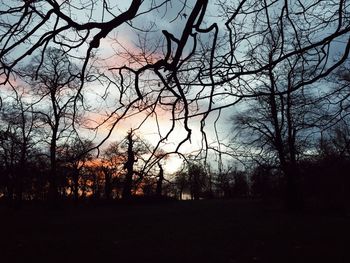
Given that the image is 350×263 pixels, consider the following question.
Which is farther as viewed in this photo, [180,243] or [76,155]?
[180,243]

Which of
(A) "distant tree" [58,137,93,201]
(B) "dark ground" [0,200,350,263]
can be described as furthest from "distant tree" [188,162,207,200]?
(B) "dark ground" [0,200,350,263]

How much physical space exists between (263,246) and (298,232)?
3.79 metres

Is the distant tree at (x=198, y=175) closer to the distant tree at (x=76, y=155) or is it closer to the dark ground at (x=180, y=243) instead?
the distant tree at (x=76, y=155)

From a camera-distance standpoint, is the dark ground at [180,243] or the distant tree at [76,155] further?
the dark ground at [180,243]

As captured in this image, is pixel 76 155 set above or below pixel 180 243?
above

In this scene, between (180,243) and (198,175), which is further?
(180,243)

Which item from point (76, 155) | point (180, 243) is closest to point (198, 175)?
point (76, 155)

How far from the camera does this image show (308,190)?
27.9m

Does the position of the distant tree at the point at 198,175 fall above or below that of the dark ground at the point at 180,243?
above

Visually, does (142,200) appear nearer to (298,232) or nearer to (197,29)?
(298,232)

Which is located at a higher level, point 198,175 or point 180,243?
point 198,175

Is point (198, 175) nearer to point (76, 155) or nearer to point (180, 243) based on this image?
point (76, 155)

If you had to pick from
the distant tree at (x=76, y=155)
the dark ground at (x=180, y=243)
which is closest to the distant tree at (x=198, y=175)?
the distant tree at (x=76, y=155)

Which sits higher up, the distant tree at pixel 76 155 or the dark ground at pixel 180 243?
the distant tree at pixel 76 155
